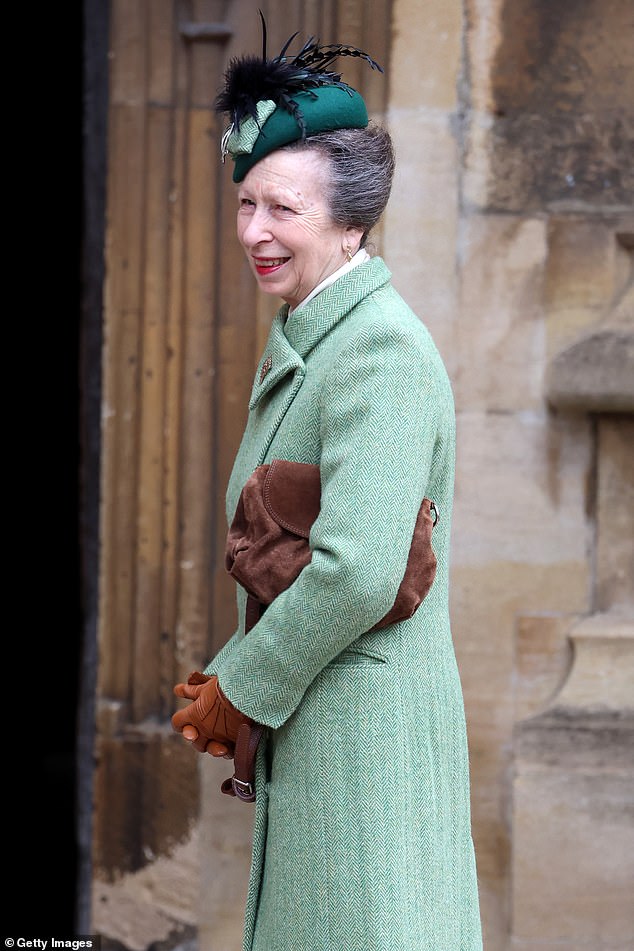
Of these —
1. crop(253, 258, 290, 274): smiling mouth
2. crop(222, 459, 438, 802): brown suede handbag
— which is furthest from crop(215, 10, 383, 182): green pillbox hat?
crop(222, 459, 438, 802): brown suede handbag

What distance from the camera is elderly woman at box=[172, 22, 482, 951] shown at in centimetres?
152

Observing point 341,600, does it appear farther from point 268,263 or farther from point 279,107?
point 279,107

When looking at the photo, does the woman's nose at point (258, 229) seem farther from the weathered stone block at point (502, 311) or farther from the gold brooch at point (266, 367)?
the weathered stone block at point (502, 311)

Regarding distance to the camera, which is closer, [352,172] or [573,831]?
[352,172]

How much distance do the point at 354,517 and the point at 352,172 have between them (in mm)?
519

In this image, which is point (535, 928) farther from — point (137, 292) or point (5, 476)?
point (5, 476)

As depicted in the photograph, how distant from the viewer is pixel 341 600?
1.50 m

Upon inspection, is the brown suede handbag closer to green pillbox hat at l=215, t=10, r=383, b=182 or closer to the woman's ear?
the woman's ear

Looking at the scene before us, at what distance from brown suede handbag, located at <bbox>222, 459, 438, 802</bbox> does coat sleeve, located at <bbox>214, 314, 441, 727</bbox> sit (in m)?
0.04

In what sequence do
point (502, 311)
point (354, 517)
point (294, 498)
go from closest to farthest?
point (354, 517) < point (294, 498) < point (502, 311)

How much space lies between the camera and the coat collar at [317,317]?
Answer: 5.47 ft

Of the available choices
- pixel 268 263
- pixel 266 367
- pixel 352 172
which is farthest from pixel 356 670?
pixel 352 172

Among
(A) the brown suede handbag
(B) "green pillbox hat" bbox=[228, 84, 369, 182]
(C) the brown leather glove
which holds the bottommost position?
(C) the brown leather glove

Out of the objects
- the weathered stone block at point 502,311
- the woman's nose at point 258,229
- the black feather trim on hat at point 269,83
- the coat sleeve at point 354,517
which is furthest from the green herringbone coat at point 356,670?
the weathered stone block at point 502,311
